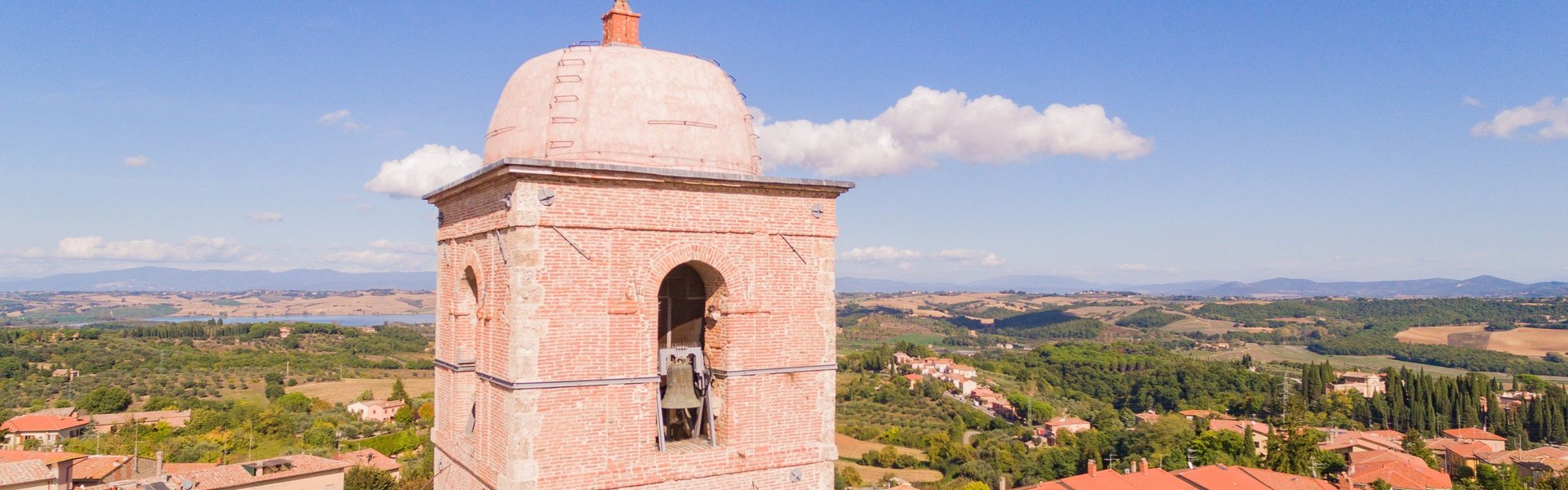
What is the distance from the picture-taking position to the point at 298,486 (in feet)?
139

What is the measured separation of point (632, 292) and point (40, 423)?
6465 centimetres

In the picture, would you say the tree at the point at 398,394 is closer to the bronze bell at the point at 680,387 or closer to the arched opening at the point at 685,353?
the arched opening at the point at 685,353

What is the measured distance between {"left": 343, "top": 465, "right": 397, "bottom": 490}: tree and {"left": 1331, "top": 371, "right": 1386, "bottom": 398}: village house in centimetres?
9114

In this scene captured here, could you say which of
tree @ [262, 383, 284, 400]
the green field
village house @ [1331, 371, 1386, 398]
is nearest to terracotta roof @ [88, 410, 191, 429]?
tree @ [262, 383, 284, 400]

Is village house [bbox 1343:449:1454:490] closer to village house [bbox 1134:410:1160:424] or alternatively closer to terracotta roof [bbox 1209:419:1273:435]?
terracotta roof [bbox 1209:419:1273:435]

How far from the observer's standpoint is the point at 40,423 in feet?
186

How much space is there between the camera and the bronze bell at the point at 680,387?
1003 cm

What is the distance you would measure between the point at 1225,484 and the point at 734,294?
143ft

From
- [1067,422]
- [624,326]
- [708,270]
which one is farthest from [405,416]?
[624,326]

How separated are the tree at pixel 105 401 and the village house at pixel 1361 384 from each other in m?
107

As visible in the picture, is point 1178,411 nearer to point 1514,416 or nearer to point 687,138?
point 1514,416

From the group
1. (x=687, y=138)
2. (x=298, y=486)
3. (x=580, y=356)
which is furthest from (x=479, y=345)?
(x=298, y=486)

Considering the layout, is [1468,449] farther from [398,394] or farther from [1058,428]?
[398,394]

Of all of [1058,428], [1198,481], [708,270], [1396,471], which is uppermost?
[708,270]
